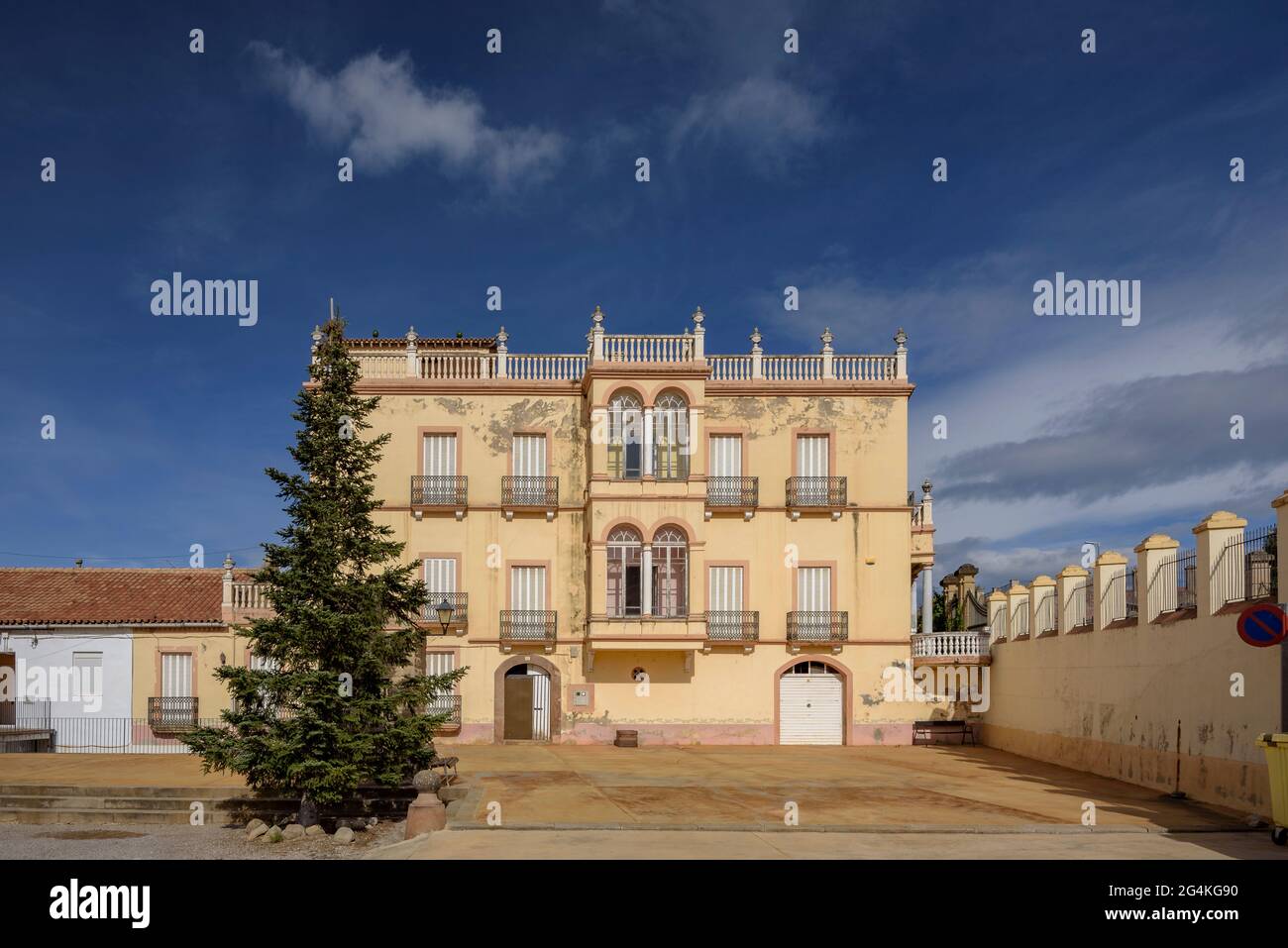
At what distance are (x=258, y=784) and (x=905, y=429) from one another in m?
21.6

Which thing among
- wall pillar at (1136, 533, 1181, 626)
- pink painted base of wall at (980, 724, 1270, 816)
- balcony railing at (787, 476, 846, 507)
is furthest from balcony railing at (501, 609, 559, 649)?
wall pillar at (1136, 533, 1181, 626)

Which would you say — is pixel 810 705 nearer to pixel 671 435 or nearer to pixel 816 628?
pixel 816 628

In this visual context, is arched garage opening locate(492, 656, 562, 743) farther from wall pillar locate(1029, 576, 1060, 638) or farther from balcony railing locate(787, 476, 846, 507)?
wall pillar locate(1029, 576, 1060, 638)

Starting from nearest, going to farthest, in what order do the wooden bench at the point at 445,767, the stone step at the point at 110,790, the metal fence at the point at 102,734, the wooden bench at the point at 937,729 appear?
the stone step at the point at 110,790
the wooden bench at the point at 445,767
the metal fence at the point at 102,734
the wooden bench at the point at 937,729

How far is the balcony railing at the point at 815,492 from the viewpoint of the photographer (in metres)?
31.6

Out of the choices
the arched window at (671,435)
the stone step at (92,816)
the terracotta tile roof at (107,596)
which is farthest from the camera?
the arched window at (671,435)

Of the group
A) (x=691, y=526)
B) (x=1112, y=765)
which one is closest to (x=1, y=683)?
(x=691, y=526)

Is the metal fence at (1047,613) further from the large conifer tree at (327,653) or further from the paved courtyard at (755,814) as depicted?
the large conifer tree at (327,653)

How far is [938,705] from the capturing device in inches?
1255

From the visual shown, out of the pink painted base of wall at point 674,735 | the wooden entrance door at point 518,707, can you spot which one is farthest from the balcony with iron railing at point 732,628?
the wooden entrance door at point 518,707

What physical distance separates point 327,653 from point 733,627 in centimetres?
1604

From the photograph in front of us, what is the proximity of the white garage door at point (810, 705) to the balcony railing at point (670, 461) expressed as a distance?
692cm

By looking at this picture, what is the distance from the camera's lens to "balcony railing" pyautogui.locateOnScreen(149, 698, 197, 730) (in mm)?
29969
